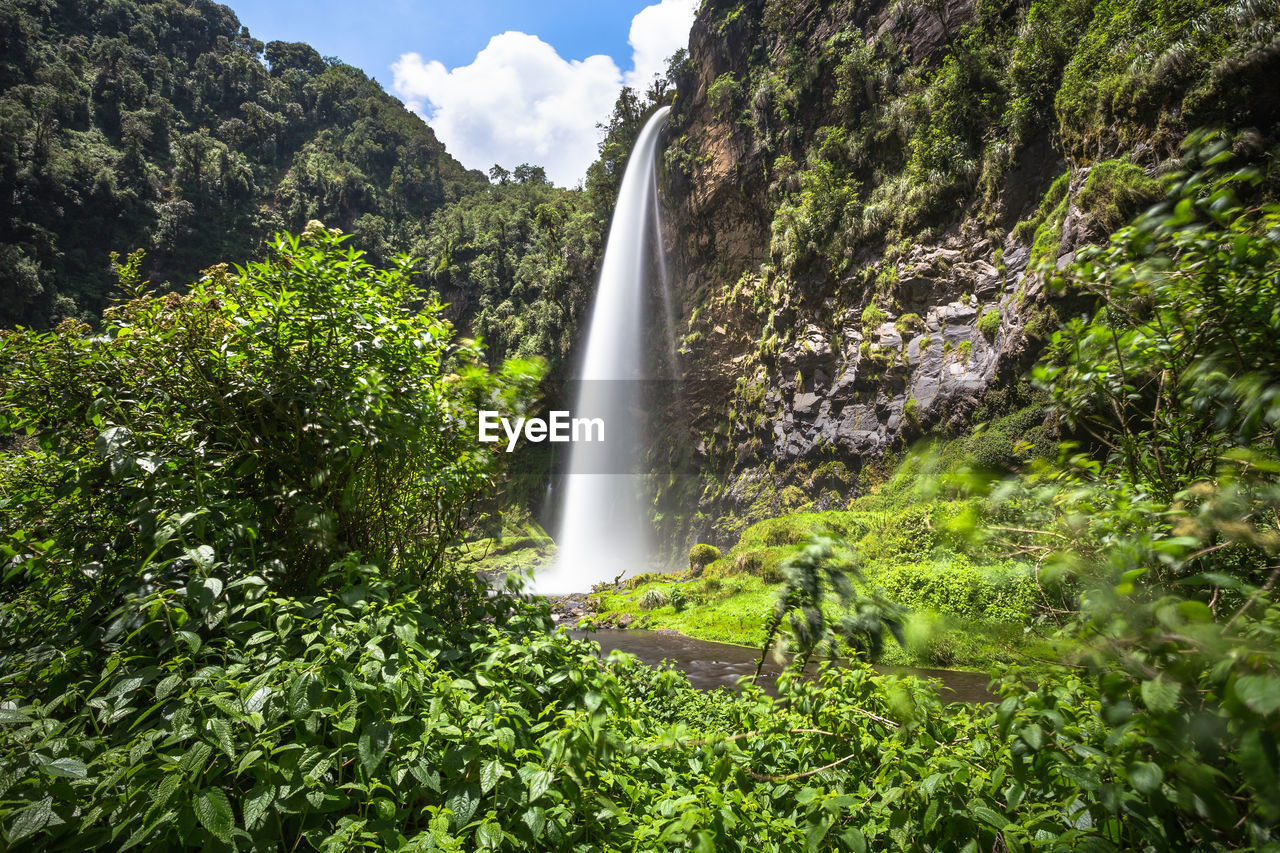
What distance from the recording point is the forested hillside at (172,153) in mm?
41594

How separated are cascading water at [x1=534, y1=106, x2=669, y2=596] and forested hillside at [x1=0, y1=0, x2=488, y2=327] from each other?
16228 millimetres

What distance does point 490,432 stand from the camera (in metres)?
3.31

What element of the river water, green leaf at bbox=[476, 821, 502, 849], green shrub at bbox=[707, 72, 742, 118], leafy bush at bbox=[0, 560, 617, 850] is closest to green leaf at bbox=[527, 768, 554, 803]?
leafy bush at bbox=[0, 560, 617, 850]

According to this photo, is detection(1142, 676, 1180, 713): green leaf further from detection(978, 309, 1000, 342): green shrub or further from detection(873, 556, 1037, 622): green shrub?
detection(978, 309, 1000, 342): green shrub

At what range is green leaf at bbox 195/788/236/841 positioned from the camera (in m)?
1.17

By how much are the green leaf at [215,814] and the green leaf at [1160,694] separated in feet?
5.68

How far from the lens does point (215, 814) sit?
1.19 meters

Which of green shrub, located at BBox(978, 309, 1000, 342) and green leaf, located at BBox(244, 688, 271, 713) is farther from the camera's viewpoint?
green shrub, located at BBox(978, 309, 1000, 342)

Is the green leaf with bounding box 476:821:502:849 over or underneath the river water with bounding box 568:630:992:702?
over

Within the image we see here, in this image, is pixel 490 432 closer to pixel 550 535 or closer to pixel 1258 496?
pixel 1258 496

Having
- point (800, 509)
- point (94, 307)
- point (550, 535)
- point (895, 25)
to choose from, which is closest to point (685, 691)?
point (800, 509)

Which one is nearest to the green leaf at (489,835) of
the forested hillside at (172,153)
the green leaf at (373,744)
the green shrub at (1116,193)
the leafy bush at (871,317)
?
the green leaf at (373,744)

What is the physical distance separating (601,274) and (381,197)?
40.0 m

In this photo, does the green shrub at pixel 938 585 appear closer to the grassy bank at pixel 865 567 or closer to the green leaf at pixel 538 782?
the grassy bank at pixel 865 567
